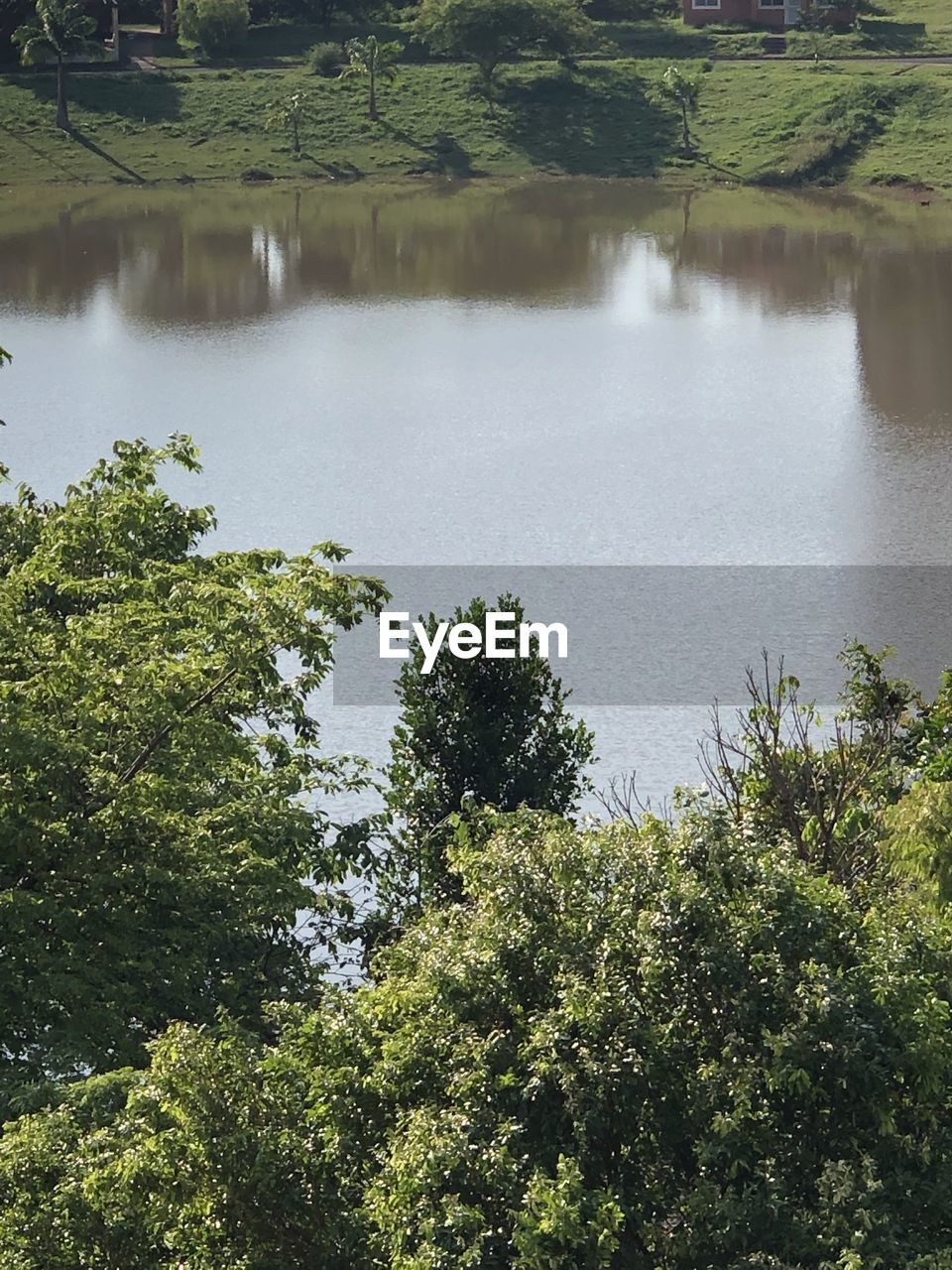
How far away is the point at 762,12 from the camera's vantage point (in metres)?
102

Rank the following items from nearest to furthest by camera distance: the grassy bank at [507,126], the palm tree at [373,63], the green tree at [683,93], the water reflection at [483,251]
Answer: the water reflection at [483,251], the grassy bank at [507,126], the green tree at [683,93], the palm tree at [373,63]

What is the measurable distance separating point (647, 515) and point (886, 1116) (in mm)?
31176

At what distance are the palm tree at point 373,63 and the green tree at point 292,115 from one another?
2.91m

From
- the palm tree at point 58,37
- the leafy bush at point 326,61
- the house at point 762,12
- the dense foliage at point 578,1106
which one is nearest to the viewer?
the dense foliage at point 578,1106

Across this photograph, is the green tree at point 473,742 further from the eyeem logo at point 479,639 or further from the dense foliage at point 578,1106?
the dense foliage at point 578,1106

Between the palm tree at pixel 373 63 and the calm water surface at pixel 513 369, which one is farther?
the palm tree at pixel 373 63

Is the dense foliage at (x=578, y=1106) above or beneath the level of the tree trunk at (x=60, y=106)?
beneath

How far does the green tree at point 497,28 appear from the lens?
94438 millimetres

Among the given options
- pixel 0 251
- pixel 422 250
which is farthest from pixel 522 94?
pixel 0 251

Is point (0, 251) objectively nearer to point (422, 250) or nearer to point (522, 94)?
point (422, 250)

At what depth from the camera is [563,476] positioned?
44.6m

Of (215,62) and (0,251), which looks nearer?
(0,251)

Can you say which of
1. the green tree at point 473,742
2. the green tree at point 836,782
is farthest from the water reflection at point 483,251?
the green tree at point 473,742

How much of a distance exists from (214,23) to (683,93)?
25.5 meters
